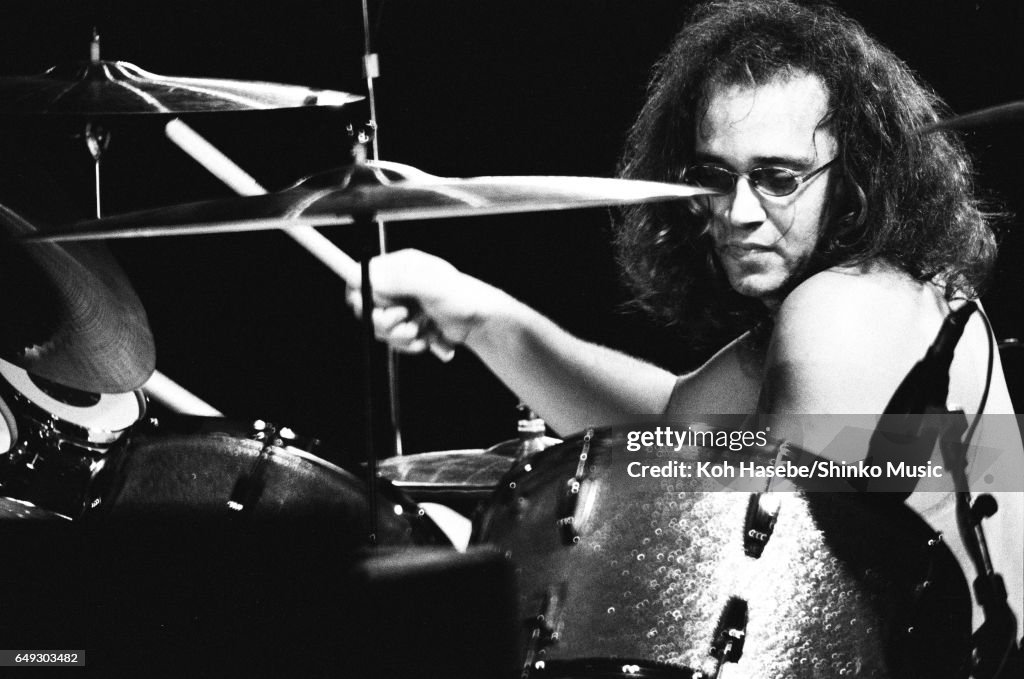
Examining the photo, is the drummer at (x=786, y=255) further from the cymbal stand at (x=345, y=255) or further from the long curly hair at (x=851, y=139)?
the cymbal stand at (x=345, y=255)

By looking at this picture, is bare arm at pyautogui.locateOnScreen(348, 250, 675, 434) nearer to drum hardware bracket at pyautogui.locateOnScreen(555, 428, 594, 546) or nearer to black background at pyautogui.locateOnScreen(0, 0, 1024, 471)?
drum hardware bracket at pyautogui.locateOnScreen(555, 428, 594, 546)

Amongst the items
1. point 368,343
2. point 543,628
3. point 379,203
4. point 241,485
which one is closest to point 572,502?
point 543,628

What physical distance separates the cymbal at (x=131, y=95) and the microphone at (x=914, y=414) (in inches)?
47.2

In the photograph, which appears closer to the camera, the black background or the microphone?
the microphone

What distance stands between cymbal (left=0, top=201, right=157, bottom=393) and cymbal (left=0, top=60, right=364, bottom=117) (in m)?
0.26

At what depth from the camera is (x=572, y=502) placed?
1.48 meters

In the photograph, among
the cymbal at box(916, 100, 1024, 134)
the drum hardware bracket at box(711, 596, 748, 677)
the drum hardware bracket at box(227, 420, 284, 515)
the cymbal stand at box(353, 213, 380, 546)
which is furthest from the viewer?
the drum hardware bracket at box(227, 420, 284, 515)

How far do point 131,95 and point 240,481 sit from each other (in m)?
0.92

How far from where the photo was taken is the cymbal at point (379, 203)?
1408 mm

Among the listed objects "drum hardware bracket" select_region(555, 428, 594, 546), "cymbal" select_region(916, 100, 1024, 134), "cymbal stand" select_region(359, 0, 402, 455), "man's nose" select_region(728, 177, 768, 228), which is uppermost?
"cymbal stand" select_region(359, 0, 402, 455)

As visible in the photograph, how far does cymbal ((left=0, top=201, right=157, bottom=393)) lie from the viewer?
214 cm

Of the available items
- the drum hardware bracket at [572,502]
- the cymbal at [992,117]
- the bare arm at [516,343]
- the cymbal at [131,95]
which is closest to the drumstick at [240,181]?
the cymbal at [131,95]

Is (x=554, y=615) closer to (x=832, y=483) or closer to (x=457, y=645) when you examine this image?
(x=457, y=645)

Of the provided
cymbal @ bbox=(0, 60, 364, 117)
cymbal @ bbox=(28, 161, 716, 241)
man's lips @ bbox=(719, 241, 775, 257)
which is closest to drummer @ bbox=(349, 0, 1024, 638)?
man's lips @ bbox=(719, 241, 775, 257)
